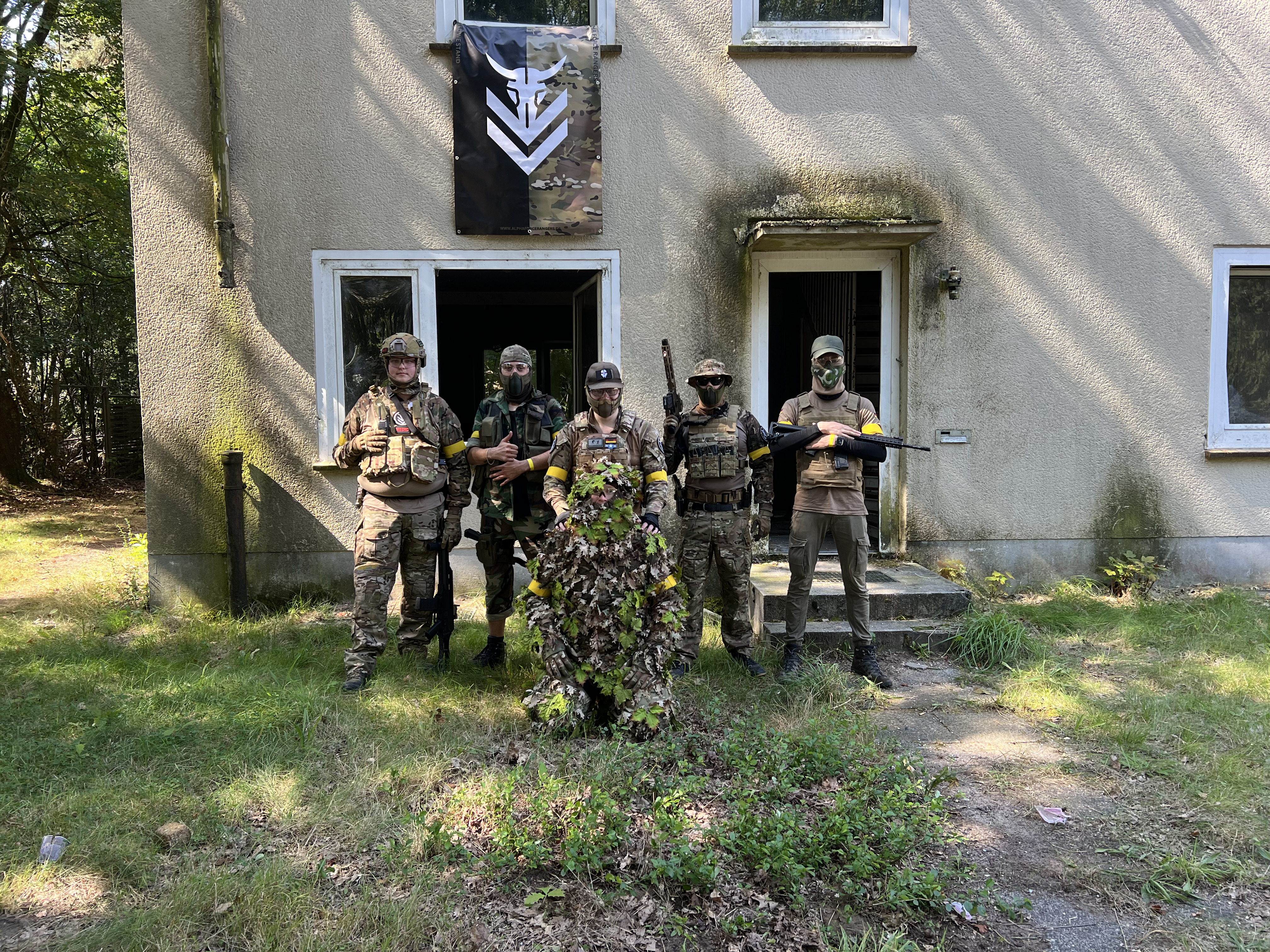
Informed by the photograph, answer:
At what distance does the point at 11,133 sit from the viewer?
1143 centimetres

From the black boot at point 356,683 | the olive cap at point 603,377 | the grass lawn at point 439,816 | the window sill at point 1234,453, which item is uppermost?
the olive cap at point 603,377

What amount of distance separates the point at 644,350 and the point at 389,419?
7.98 feet

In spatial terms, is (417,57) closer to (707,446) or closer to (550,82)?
(550,82)

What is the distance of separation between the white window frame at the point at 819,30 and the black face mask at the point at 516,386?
358 centimetres

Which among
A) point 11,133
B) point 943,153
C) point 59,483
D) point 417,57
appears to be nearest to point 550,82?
point 417,57

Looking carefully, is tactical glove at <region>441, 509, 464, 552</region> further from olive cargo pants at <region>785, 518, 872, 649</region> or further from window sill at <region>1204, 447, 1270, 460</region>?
window sill at <region>1204, 447, 1270, 460</region>

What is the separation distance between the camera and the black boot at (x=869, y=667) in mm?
5195

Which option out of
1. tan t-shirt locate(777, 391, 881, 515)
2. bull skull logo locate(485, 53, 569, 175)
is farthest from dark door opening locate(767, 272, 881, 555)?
bull skull logo locate(485, 53, 569, 175)

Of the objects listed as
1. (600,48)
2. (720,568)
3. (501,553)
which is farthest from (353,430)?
(600,48)

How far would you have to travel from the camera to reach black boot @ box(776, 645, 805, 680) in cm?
514

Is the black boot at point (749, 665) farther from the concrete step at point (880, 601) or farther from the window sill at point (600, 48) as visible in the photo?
the window sill at point (600, 48)

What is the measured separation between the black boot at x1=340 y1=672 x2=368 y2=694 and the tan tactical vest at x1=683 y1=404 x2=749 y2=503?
2277 millimetres

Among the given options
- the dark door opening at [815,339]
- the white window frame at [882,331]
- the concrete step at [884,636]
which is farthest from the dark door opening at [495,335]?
the concrete step at [884,636]

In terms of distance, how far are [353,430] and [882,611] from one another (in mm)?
3909
